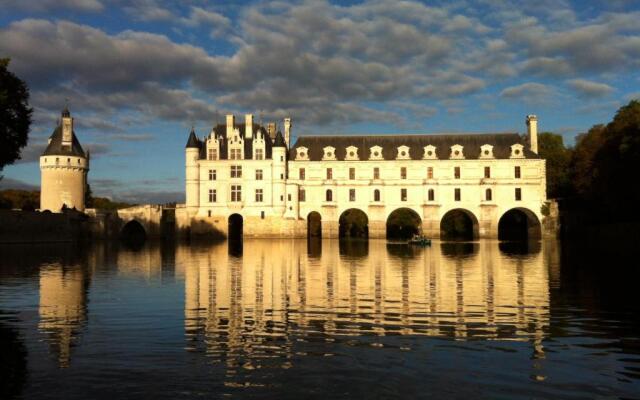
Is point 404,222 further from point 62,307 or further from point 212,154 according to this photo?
point 62,307

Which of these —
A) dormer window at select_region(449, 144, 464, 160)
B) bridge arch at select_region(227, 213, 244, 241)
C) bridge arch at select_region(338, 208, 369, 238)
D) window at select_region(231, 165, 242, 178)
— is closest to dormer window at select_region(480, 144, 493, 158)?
dormer window at select_region(449, 144, 464, 160)

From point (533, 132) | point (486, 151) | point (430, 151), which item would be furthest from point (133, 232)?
point (533, 132)

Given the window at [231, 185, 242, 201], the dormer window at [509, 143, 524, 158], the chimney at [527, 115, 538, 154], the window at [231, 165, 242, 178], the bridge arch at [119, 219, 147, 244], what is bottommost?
the bridge arch at [119, 219, 147, 244]

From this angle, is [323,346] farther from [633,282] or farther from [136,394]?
[633,282]

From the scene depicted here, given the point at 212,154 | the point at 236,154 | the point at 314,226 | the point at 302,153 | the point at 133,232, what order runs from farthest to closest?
1. the point at 314,226
2. the point at 133,232
3. the point at 212,154
4. the point at 236,154
5. the point at 302,153

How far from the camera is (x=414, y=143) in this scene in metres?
71.3

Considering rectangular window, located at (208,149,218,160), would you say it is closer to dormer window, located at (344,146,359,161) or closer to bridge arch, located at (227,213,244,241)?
bridge arch, located at (227,213,244,241)

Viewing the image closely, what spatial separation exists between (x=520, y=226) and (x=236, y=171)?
38.5 m

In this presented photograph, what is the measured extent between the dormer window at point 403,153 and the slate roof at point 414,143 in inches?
23.4

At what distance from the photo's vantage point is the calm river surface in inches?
327

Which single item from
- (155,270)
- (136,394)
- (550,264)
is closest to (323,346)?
(136,394)

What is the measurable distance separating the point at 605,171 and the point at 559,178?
29.9 metres

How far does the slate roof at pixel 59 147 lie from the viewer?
7223 centimetres

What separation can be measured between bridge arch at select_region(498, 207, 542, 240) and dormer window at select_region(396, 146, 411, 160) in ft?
48.2
